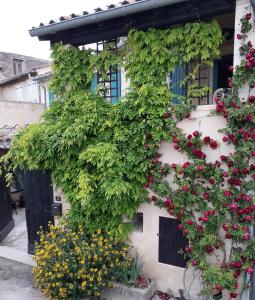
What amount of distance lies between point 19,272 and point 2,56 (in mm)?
20477

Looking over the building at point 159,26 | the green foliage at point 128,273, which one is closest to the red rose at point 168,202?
the building at point 159,26

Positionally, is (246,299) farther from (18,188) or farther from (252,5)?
(18,188)

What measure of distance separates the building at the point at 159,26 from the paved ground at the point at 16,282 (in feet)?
7.88

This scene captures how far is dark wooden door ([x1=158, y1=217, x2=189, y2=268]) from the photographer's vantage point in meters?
5.12

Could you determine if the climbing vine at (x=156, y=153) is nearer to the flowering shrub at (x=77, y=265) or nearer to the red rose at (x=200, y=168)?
the red rose at (x=200, y=168)

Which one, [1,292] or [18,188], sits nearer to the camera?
[1,292]

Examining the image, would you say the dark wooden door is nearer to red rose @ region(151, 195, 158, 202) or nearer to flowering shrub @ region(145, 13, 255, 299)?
flowering shrub @ region(145, 13, 255, 299)

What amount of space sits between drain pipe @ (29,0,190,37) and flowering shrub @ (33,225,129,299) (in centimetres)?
402

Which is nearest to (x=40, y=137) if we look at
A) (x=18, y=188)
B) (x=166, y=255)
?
(x=166, y=255)

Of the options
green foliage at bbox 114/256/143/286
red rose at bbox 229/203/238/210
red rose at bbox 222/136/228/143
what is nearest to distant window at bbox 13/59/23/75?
green foliage at bbox 114/256/143/286

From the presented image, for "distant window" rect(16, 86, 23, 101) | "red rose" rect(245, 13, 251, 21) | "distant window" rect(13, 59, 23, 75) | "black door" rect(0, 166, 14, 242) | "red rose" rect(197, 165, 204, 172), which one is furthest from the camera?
"distant window" rect(13, 59, 23, 75)

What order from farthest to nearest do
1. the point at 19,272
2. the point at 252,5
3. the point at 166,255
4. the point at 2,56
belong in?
the point at 2,56
the point at 19,272
the point at 166,255
the point at 252,5

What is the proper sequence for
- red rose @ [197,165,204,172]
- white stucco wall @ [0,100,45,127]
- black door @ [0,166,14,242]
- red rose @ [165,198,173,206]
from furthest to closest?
white stucco wall @ [0,100,45,127], black door @ [0,166,14,242], red rose @ [165,198,173,206], red rose @ [197,165,204,172]

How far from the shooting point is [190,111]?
478 centimetres
